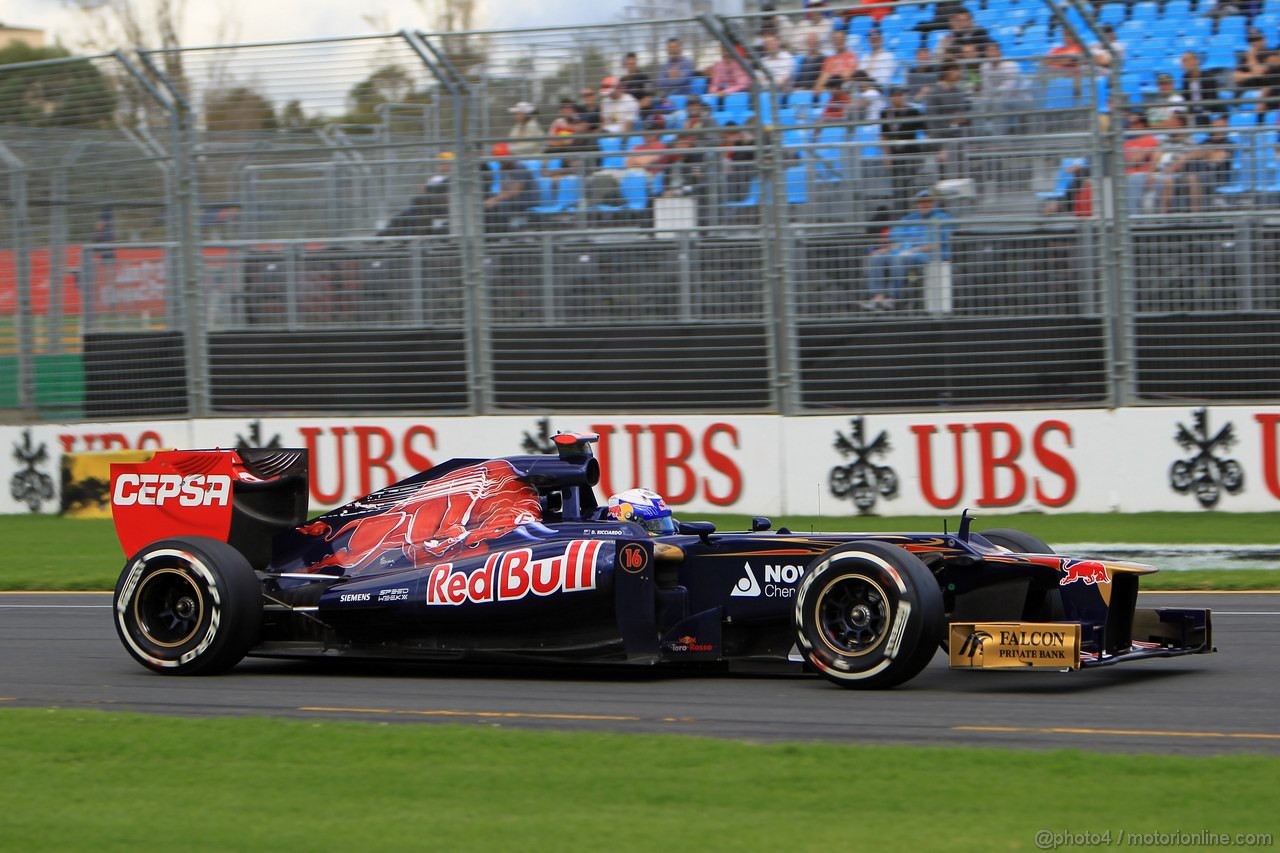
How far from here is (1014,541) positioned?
881 cm

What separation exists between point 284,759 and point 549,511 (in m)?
2.98

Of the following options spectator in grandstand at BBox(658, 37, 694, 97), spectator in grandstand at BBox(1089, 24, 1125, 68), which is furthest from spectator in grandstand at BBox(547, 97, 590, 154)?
spectator in grandstand at BBox(1089, 24, 1125, 68)

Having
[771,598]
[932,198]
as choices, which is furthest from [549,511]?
[932,198]

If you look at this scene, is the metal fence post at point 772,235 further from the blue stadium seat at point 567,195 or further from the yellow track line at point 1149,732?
the yellow track line at point 1149,732

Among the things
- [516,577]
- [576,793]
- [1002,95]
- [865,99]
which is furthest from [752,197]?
[576,793]

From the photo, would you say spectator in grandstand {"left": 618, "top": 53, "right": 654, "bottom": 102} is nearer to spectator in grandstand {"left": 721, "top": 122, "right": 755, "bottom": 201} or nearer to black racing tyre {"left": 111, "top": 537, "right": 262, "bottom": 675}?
spectator in grandstand {"left": 721, "top": 122, "right": 755, "bottom": 201}

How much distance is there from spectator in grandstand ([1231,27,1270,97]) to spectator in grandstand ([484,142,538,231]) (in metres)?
6.77

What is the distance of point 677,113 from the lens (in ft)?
57.5

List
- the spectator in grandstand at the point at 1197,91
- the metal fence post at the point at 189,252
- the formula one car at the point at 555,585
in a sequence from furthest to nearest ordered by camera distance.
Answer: the metal fence post at the point at 189,252
the spectator in grandstand at the point at 1197,91
the formula one car at the point at 555,585

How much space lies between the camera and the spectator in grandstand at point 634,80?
17.6 metres

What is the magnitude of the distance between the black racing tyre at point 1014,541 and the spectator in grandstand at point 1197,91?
26.9ft

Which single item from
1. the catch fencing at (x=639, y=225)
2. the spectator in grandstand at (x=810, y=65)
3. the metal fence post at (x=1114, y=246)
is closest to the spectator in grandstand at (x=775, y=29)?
the catch fencing at (x=639, y=225)

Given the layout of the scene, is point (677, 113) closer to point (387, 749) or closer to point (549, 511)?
point (549, 511)

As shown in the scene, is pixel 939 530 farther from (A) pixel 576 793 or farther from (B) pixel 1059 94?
Answer: (A) pixel 576 793
